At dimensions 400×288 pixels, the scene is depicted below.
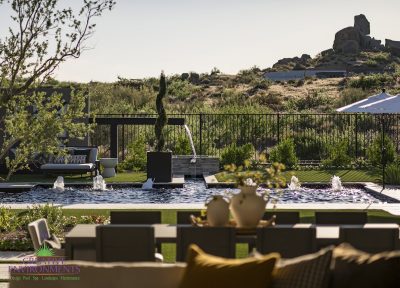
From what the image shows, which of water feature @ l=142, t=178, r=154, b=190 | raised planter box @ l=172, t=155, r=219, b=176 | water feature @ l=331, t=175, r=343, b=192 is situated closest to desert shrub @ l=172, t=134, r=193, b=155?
raised planter box @ l=172, t=155, r=219, b=176

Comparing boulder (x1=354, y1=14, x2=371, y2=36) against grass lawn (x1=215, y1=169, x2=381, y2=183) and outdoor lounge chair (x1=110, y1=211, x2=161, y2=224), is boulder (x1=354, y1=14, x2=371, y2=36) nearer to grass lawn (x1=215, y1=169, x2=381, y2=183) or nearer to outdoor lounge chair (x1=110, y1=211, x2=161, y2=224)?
grass lawn (x1=215, y1=169, x2=381, y2=183)

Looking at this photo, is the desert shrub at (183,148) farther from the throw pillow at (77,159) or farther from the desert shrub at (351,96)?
the desert shrub at (351,96)

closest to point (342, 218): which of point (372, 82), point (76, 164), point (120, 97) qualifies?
point (76, 164)

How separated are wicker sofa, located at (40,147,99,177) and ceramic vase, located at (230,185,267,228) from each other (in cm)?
1240

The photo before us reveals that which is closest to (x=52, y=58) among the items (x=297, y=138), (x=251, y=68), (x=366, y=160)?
(x=366, y=160)

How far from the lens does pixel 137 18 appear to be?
51.7 feet

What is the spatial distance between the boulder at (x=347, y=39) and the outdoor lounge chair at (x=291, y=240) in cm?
6887

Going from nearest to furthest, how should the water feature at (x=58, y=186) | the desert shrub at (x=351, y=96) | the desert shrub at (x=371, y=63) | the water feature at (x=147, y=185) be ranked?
the water feature at (x=58, y=186), the water feature at (x=147, y=185), the desert shrub at (x=351, y=96), the desert shrub at (x=371, y=63)

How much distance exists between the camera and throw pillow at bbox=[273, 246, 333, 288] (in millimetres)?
4551

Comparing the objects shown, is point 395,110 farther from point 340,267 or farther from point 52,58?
point 340,267

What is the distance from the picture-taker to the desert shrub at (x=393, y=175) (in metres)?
17.5

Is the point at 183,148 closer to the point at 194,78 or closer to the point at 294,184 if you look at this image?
the point at 294,184

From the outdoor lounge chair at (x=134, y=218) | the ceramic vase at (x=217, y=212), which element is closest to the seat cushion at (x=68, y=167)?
the outdoor lounge chair at (x=134, y=218)

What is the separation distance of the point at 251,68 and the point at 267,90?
17.3 m
